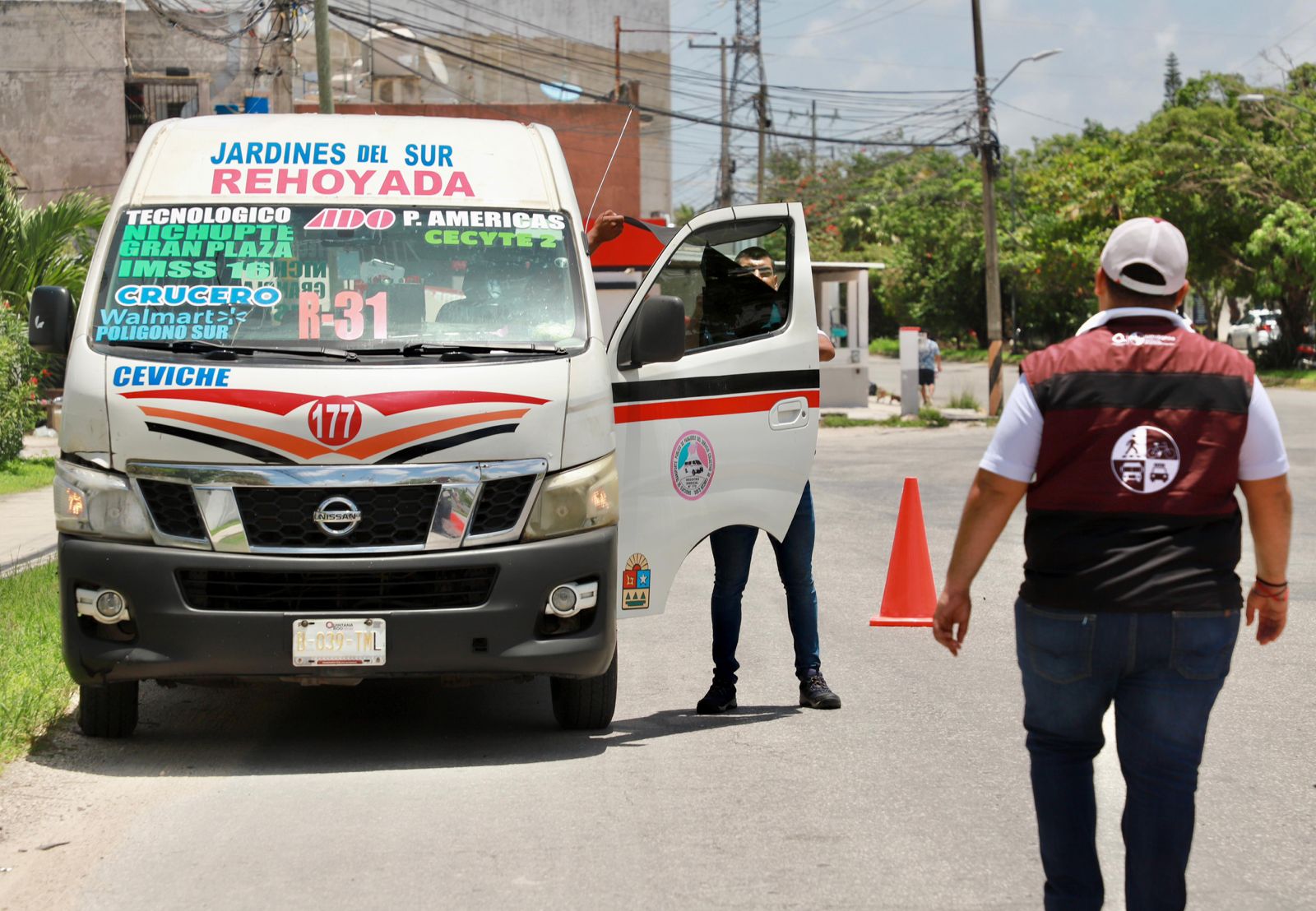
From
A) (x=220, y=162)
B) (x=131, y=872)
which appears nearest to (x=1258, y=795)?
(x=131, y=872)

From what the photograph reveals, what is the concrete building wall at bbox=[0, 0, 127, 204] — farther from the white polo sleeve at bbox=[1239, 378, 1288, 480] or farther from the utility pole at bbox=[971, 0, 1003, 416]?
the white polo sleeve at bbox=[1239, 378, 1288, 480]

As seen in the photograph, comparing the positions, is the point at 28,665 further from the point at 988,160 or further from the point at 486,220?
the point at 988,160

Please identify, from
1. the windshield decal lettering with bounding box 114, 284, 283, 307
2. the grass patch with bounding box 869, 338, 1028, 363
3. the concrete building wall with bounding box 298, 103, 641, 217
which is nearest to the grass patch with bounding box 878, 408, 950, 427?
the concrete building wall with bounding box 298, 103, 641, 217

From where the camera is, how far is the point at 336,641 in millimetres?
5980

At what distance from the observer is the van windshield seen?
20.8 feet

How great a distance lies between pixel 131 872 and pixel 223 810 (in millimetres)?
666

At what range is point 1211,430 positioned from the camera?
12.1ft

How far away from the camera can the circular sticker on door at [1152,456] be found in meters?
3.66

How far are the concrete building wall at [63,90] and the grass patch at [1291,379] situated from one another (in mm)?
28102

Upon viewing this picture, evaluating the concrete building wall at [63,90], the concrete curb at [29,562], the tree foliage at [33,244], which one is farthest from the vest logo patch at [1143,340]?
the concrete building wall at [63,90]

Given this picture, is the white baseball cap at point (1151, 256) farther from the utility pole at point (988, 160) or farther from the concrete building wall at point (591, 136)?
the concrete building wall at point (591, 136)

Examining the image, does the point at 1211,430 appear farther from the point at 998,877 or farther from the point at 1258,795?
the point at 1258,795

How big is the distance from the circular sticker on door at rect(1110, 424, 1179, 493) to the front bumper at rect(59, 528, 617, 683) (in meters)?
2.86

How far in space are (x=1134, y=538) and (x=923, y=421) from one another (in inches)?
1023
